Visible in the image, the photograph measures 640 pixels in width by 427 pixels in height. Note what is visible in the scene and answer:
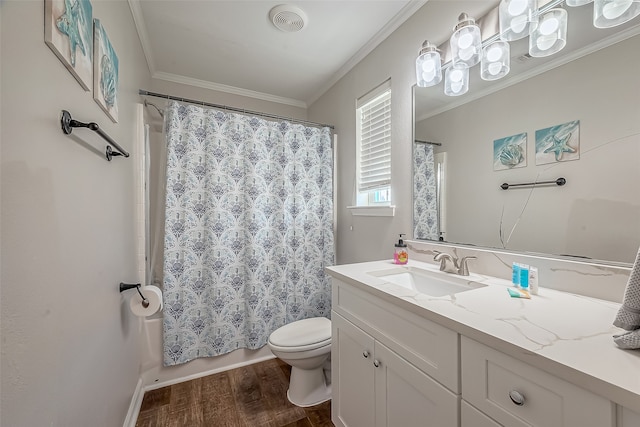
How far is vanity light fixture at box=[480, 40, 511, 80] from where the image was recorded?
111 cm

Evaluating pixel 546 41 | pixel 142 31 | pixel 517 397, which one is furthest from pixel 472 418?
pixel 142 31

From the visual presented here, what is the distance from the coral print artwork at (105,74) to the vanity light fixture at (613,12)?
176cm

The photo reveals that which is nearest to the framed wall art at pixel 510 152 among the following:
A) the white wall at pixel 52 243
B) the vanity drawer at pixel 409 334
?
the vanity drawer at pixel 409 334

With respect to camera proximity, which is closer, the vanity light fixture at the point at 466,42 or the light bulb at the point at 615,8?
the light bulb at the point at 615,8

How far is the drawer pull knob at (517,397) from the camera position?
57cm

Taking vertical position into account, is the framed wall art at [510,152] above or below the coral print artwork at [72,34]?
below

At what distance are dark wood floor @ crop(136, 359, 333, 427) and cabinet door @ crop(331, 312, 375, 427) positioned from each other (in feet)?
0.99

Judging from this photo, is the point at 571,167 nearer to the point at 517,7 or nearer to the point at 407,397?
the point at 517,7

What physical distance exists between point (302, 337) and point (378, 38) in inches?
83.1

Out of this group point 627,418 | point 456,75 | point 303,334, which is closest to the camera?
point 627,418

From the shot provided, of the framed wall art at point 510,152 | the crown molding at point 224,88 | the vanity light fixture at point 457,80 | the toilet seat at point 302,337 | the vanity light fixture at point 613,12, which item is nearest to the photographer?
the vanity light fixture at point 613,12

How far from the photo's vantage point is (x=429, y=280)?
125 cm

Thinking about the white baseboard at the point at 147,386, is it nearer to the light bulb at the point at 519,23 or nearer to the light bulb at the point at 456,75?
the light bulb at the point at 456,75

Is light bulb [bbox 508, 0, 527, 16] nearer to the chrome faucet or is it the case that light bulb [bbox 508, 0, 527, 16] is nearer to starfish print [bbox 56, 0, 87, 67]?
the chrome faucet
